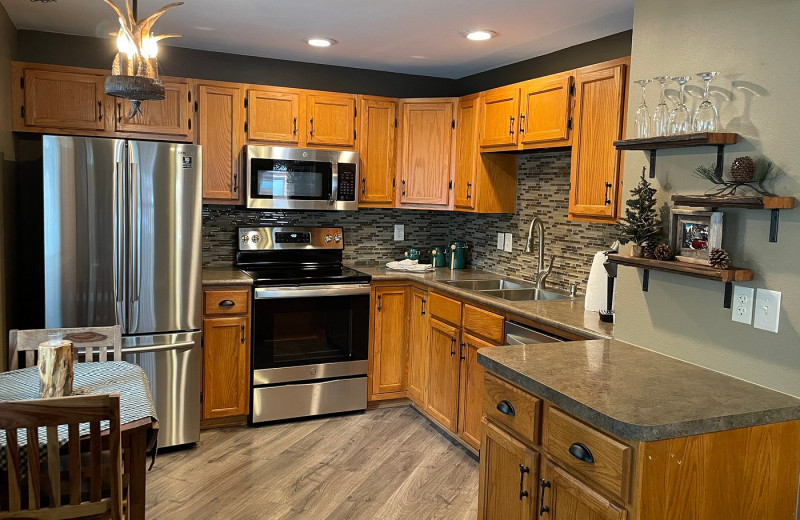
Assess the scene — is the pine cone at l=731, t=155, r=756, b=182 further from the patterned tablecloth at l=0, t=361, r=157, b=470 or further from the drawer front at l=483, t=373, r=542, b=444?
the patterned tablecloth at l=0, t=361, r=157, b=470

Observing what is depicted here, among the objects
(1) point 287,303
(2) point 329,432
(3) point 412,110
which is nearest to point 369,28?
(3) point 412,110

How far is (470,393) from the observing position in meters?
3.52

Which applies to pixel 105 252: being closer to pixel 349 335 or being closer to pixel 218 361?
pixel 218 361

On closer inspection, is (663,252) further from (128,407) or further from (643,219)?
(128,407)

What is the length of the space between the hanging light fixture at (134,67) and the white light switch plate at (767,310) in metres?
2.02

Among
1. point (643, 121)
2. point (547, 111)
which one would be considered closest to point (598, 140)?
point (547, 111)

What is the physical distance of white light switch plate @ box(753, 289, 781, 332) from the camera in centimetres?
189

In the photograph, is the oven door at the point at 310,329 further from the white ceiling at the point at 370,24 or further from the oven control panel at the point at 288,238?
the white ceiling at the point at 370,24

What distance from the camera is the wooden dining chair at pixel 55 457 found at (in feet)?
5.13

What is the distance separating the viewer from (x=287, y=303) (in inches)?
154

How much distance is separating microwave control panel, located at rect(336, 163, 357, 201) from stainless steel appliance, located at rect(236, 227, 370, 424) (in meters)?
0.50

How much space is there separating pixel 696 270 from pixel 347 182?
2.67m

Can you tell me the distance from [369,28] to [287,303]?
1684 mm

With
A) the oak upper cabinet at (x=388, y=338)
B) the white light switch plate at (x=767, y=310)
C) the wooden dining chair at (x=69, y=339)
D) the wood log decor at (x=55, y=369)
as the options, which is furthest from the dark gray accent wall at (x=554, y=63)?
the wood log decor at (x=55, y=369)
